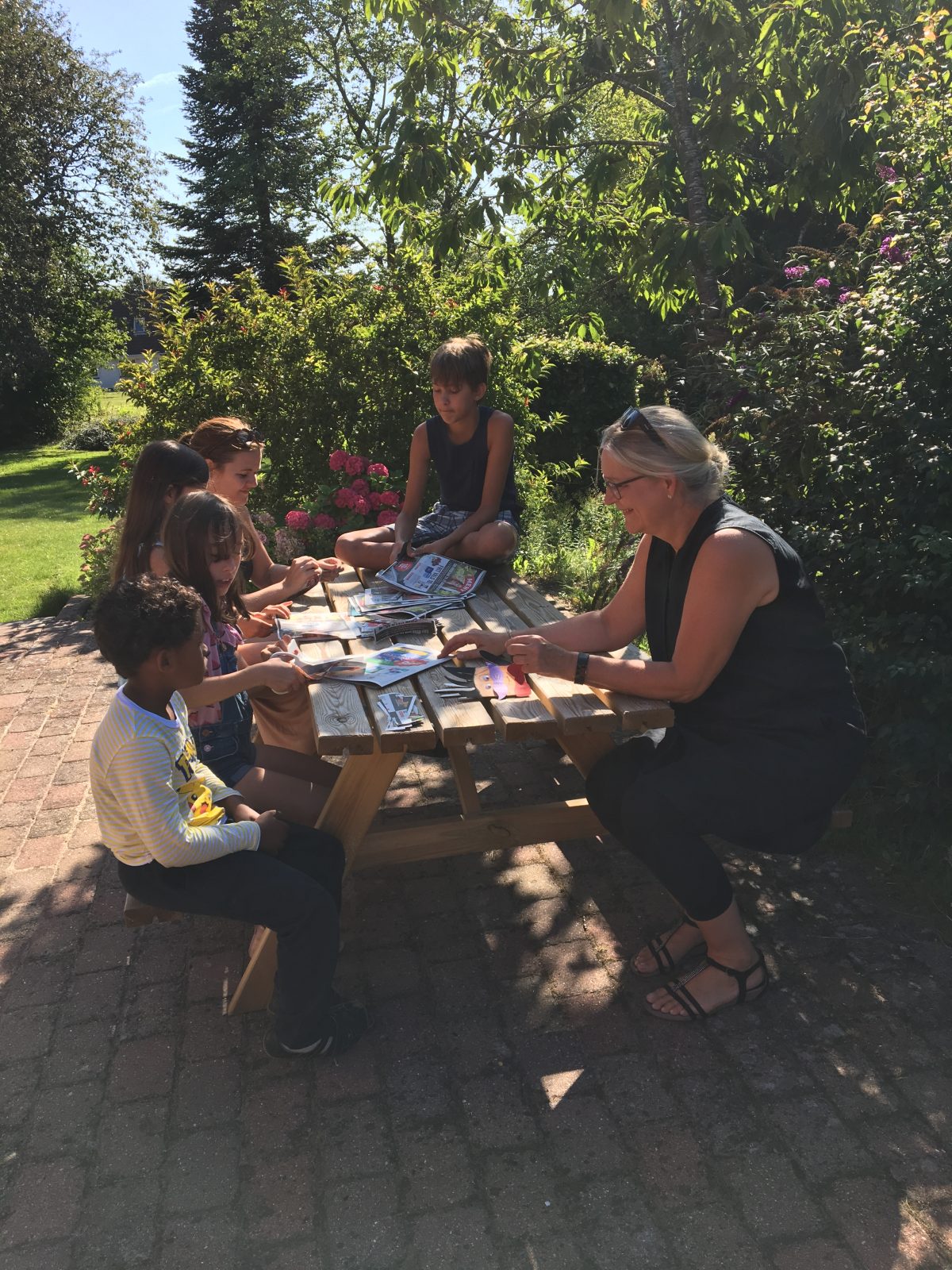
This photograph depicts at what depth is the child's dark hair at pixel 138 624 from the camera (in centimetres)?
216

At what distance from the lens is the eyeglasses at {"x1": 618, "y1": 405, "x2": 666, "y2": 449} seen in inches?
101

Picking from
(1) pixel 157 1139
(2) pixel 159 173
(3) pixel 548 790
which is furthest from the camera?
(2) pixel 159 173

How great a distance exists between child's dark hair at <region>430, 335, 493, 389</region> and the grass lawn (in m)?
4.54

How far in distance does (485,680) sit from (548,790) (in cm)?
144

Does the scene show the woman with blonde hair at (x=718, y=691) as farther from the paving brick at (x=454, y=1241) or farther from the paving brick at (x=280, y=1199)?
the paving brick at (x=280, y=1199)

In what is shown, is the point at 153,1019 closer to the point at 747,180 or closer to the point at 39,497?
the point at 747,180

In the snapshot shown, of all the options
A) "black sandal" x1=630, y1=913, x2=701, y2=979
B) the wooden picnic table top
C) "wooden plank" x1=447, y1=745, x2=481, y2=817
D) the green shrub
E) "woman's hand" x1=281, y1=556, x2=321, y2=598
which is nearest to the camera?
the wooden picnic table top

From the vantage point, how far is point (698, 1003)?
8.67 ft

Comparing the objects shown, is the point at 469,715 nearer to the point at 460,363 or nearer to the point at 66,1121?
the point at 66,1121

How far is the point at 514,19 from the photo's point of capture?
5605 mm

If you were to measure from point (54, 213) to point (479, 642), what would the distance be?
21.7 meters

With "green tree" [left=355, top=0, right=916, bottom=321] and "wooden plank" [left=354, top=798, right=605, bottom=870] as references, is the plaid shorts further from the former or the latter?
"green tree" [left=355, top=0, right=916, bottom=321]

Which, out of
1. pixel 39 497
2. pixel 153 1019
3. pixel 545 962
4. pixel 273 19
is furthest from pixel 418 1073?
pixel 273 19

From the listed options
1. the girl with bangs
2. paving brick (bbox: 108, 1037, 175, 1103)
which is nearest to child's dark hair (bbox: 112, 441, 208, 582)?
the girl with bangs
